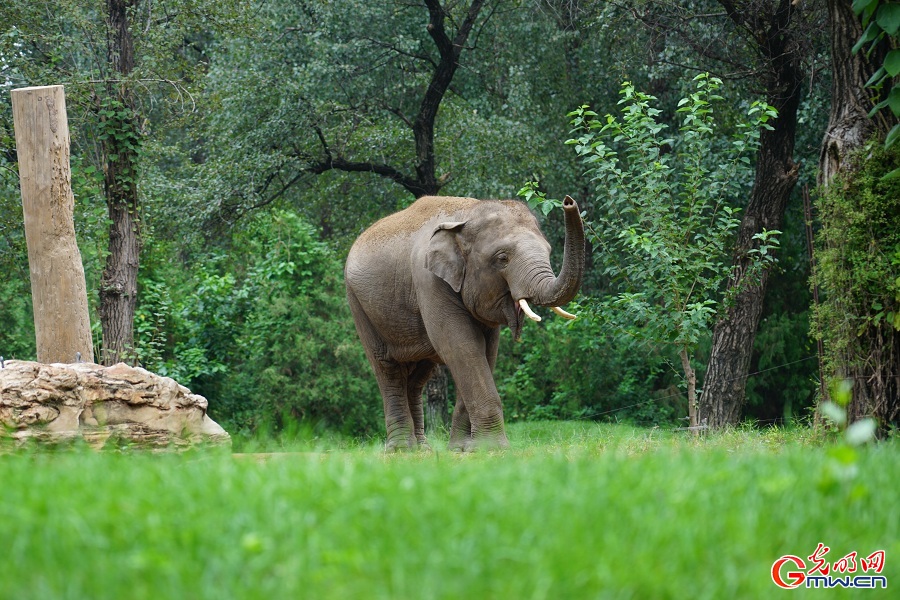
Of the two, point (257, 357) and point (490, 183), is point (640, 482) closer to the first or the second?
point (490, 183)

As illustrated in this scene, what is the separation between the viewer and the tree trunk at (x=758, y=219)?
48.8 ft

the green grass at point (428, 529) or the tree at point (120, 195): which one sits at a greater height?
the tree at point (120, 195)

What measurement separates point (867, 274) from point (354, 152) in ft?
43.1

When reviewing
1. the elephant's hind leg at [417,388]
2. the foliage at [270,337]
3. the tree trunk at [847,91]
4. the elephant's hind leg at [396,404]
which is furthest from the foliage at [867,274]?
the foliage at [270,337]

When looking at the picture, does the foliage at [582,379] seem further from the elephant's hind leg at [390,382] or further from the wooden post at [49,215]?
the wooden post at [49,215]

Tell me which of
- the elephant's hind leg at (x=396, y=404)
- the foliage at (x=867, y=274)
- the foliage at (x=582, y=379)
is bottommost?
the foliage at (x=582, y=379)

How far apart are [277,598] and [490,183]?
587 inches

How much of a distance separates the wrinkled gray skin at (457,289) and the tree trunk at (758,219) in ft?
15.7

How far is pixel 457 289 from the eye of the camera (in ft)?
35.8

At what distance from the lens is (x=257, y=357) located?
67.6 ft

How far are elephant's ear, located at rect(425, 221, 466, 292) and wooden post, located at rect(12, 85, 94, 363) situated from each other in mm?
3567

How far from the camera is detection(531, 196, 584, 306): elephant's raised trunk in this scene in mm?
9680

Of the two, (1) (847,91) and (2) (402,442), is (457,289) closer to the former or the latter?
(2) (402,442)

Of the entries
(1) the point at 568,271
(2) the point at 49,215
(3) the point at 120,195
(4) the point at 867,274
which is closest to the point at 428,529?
(4) the point at 867,274
